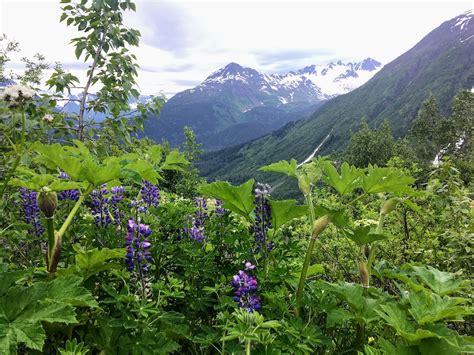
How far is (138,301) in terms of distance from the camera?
7.18 feet

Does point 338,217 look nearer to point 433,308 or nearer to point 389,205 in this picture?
point 389,205

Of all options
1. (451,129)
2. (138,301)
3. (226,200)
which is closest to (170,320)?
(138,301)

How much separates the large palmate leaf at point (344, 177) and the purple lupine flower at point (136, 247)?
1354mm

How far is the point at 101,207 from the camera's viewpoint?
→ 2.89 metres

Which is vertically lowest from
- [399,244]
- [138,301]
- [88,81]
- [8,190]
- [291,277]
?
[399,244]

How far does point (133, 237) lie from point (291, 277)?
1222mm

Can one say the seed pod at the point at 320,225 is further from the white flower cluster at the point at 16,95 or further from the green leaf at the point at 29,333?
the white flower cluster at the point at 16,95

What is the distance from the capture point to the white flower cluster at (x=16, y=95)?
8.12 ft

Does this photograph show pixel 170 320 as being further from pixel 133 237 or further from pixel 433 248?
pixel 433 248

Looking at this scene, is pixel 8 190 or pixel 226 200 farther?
pixel 8 190

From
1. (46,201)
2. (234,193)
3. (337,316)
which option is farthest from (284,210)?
(46,201)

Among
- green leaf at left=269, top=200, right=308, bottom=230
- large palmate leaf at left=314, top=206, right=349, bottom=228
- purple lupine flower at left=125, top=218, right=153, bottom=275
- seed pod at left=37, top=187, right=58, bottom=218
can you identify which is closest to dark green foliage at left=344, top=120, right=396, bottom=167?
green leaf at left=269, top=200, right=308, bottom=230

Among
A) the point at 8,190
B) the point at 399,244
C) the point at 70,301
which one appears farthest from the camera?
the point at 399,244

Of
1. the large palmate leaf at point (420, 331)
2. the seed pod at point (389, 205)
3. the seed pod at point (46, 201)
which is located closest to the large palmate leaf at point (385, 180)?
the seed pod at point (389, 205)
